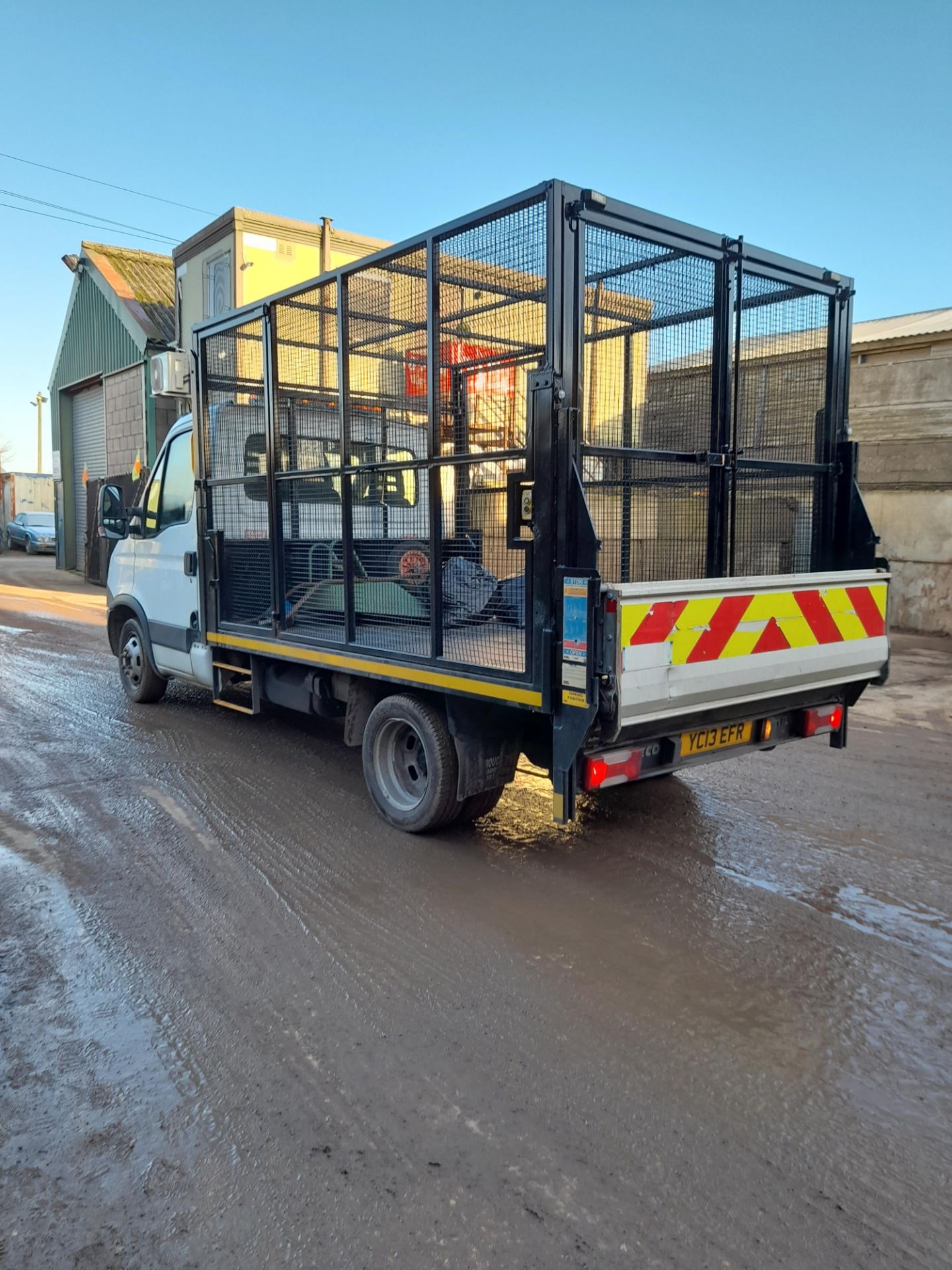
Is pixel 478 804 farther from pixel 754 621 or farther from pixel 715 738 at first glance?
pixel 754 621

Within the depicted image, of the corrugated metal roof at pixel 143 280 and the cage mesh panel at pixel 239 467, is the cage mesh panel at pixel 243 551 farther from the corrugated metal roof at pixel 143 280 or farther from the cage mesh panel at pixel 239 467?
the corrugated metal roof at pixel 143 280

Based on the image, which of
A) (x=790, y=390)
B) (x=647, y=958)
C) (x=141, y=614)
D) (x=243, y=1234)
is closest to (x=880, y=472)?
(x=790, y=390)

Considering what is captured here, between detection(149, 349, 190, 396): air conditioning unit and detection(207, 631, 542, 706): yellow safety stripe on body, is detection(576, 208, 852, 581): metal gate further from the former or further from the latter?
detection(149, 349, 190, 396): air conditioning unit

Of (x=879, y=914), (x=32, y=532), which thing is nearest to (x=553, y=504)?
(x=879, y=914)

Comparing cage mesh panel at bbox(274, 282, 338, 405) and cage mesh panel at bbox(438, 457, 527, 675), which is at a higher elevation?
cage mesh panel at bbox(274, 282, 338, 405)

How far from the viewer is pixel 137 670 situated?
319 inches

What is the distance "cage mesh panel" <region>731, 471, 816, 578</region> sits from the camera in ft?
16.4

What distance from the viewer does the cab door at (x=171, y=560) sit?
272 inches

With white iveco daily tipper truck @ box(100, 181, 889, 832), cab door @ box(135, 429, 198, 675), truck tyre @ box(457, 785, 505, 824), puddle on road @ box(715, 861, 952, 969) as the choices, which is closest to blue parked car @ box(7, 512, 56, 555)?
cab door @ box(135, 429, 198, 675)

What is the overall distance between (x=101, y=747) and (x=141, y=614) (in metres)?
1.45

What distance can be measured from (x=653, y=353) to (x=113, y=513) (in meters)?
4.91

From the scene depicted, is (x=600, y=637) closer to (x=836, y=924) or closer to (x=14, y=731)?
(x=836, y=924)

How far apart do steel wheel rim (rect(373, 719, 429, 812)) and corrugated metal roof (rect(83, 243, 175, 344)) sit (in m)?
15.9

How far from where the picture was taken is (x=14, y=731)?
23.7 ft
